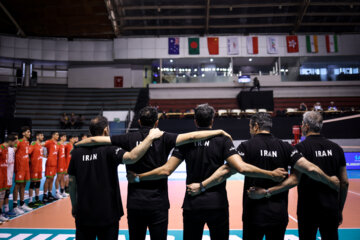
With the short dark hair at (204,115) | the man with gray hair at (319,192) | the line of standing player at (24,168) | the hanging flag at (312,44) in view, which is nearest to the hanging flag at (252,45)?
the hanging flag at (312,44)

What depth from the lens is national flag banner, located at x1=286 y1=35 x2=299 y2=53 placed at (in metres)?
24.4

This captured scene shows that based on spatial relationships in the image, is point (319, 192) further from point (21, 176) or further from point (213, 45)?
A: point (213, 45)

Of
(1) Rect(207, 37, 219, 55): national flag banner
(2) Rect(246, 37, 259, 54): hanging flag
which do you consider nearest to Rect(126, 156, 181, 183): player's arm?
(1) Rect(207, 37, 219, 55): national flag banner

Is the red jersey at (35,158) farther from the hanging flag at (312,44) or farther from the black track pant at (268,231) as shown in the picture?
the hanging flag at (312,44)

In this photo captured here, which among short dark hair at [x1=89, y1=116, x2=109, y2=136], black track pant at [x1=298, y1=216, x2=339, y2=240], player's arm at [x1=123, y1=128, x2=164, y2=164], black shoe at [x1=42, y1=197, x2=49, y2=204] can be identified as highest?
short dark hair at [x1=89, y1=116, x2=109, y2=136]

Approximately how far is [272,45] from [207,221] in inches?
1008

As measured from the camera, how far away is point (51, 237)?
4152 mm

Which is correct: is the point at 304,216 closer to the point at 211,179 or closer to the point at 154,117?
the point at 211,179

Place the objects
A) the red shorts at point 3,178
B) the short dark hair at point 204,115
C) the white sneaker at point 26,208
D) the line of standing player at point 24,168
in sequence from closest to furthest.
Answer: the short dark hair at point 204,115
the red shorts at point 3,178
the line of standing player at point 24,168
the white sneaker at point 26,208

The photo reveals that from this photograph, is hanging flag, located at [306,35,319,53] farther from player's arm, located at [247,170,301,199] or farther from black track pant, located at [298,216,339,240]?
player's arm, located at [247,170,301,199]

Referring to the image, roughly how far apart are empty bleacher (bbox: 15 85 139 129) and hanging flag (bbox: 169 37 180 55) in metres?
5.65

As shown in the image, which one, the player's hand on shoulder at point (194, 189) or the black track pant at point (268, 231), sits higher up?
the player's hand on shoulder at point (194, 189)

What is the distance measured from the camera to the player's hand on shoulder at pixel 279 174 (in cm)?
234

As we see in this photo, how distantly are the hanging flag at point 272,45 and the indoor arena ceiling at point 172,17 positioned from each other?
121 centimetres
